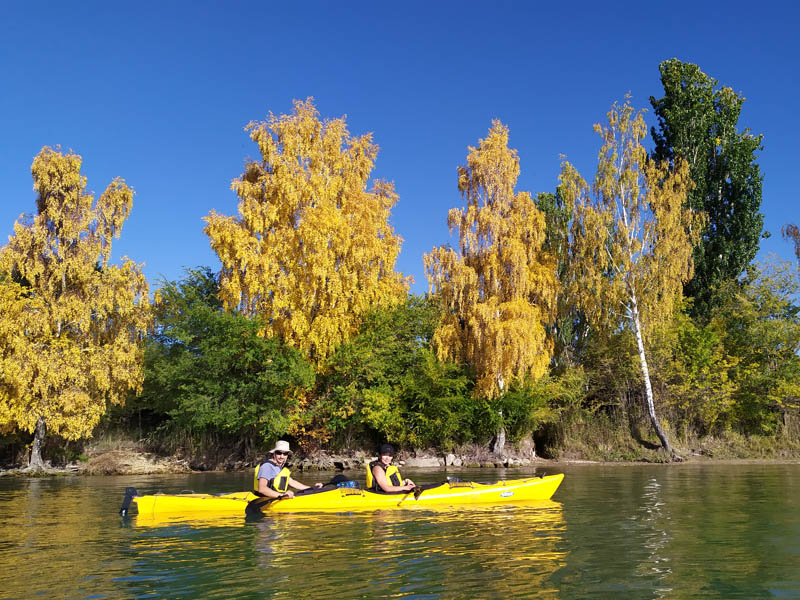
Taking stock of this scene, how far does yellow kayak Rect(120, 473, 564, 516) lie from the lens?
39.2 feet

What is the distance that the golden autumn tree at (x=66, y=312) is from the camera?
22.8 m

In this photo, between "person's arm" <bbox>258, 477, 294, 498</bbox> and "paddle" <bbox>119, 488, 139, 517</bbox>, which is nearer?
"paddle" <bbox>119, 488, 139, 517</bbox>

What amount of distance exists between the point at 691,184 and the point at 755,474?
1354 centimetres

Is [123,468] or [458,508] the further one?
[123,468]

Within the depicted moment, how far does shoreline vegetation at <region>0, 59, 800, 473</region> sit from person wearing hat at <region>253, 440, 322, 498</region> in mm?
12537

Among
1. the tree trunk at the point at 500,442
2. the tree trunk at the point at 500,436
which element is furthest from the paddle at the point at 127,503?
the tree trunk at the point at 500,442

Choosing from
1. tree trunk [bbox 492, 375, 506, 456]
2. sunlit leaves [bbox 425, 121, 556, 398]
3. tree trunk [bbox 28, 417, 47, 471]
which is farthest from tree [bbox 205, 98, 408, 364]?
tree trunk [bbox 28, 417, 47, 471]

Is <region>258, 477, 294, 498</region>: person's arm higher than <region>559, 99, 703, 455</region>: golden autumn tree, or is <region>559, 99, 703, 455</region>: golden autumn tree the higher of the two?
<region>559, 99, 703, 455</region>: golden autumn tree

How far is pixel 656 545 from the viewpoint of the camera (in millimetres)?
8430

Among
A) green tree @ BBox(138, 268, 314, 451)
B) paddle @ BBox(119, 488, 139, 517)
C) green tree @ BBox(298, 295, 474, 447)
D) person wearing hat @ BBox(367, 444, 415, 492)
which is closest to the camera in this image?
paddle @ BBox(119, 488, 139, 517)

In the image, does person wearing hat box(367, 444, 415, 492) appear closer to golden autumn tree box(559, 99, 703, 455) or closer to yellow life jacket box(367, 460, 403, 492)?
yellow life jacket box(367, 460, 403, 492)

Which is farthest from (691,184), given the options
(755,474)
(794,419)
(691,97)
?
(755,474)

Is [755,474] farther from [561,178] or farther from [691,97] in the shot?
[691,97]

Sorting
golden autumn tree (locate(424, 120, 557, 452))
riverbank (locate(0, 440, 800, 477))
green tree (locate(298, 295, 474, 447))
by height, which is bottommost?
riverbank (locate(0, 440, 800, 477))
